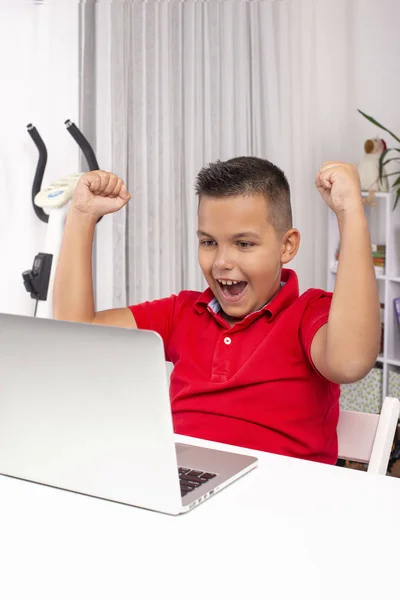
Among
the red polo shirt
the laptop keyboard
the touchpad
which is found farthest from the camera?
the red polo shirt

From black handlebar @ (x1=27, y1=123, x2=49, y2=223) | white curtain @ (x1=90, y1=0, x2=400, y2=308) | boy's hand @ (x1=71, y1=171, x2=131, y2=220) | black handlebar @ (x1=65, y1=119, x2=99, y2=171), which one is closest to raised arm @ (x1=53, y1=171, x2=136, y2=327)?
boy's hand @ (x1=71, y1=171, x2=131, y2=220)

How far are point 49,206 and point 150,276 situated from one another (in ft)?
1.75

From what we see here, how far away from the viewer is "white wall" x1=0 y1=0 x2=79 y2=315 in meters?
2.81

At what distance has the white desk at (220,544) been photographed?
76cm

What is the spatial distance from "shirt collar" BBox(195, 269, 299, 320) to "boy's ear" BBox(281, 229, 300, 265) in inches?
1.9

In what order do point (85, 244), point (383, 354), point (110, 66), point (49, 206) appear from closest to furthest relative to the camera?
point (85, 244) < point (49, 206) < point (110, 66) < point (383, 354)

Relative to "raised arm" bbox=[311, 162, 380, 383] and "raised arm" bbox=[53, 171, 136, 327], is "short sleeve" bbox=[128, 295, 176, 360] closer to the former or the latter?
"raised arm" bbox=[53, 171, 136, 327]

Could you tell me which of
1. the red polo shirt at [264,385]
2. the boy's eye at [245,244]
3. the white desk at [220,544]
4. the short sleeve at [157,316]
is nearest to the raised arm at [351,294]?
the red polo shirt at [264,385]

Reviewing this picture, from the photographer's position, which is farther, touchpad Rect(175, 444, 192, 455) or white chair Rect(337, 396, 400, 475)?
white chair Rect(337, 396, 400, 475)

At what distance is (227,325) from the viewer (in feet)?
5.20

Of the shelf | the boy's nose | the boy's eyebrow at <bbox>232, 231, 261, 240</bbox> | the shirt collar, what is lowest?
the shelf

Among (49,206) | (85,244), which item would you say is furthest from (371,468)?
(49,206)

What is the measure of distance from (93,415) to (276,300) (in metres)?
0.70

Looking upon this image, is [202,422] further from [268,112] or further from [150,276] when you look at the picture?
[268,112]
